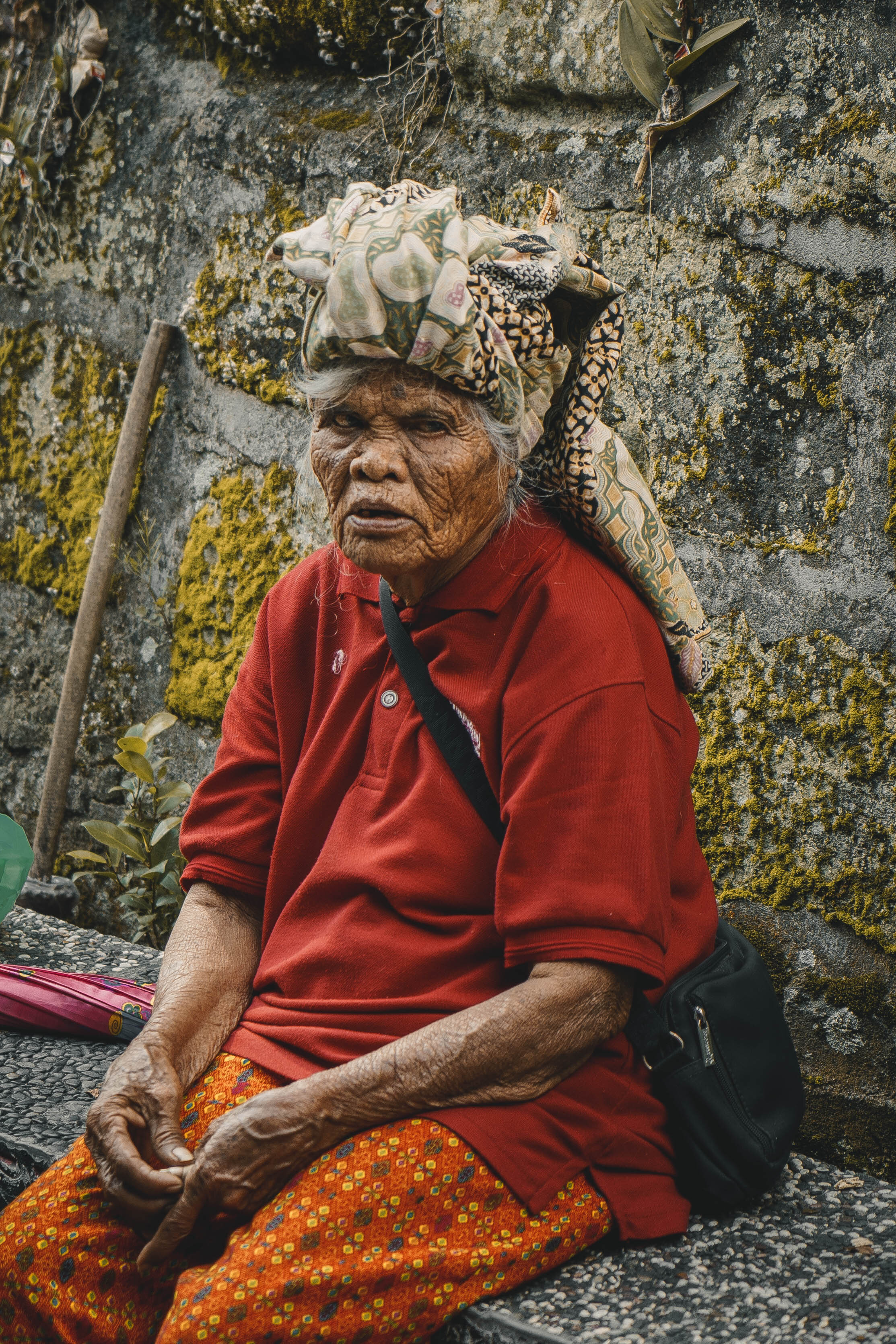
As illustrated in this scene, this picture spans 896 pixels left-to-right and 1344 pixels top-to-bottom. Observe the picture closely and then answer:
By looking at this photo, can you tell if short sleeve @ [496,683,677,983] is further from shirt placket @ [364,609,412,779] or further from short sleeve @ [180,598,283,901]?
short sleeve @ [180,598,283,901]

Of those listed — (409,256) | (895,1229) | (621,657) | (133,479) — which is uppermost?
(409,256)

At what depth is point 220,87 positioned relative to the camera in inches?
127

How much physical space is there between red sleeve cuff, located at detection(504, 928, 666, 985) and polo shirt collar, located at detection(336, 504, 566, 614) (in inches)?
18.9

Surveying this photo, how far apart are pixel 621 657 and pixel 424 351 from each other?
0.50 metres

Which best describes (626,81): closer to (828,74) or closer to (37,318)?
(828,74)

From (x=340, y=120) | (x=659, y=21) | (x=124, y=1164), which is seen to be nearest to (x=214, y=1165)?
(x=124, y=1164)

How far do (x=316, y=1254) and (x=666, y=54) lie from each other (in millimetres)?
2193

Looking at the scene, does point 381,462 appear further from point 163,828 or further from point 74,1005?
point 163,828

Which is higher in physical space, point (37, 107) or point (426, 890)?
point (37, 107)

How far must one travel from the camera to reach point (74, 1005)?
7.82 ft

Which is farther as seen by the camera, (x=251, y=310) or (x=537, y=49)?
(x=251, y=310)

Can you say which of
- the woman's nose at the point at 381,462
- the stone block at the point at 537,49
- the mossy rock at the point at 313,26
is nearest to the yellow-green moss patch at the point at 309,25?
the mossy rock at the point at 313,26

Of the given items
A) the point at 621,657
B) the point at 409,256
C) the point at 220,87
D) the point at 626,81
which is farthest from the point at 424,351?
the point at 220,87

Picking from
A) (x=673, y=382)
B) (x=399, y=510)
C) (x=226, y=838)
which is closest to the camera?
(x=399, y=510)
